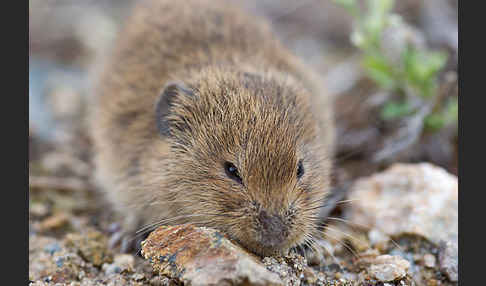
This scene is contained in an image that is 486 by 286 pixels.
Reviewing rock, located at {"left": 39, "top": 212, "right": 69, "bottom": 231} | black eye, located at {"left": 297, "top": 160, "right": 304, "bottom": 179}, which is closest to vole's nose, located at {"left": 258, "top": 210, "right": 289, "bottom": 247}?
black eye, located at {"left": 297, "top": 160, "right": 304, "bottom": 179}

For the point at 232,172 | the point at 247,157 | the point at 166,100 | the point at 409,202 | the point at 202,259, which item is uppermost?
the point at 166,100

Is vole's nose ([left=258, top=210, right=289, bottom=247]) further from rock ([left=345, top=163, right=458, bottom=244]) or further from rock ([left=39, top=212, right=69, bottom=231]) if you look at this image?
rock ([left=39, top=212, right=69, bottom=231])

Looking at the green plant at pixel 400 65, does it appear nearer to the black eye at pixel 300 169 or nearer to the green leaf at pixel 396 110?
the green leaf at pixel 396 110

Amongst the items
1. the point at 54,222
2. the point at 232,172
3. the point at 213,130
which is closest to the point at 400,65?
the point at 213,130

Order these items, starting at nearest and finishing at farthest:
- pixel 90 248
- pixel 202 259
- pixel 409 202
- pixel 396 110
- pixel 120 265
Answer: pixel 202 259, pixel 120 265, pixel 90 248, pixel 409 202, pixel 396 110

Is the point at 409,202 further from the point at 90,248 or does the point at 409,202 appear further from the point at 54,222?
the point at 54,222

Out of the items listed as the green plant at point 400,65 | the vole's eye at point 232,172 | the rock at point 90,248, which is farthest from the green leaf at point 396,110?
the rock at point 90,248

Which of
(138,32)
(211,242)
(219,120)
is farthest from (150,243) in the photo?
(138,32)
